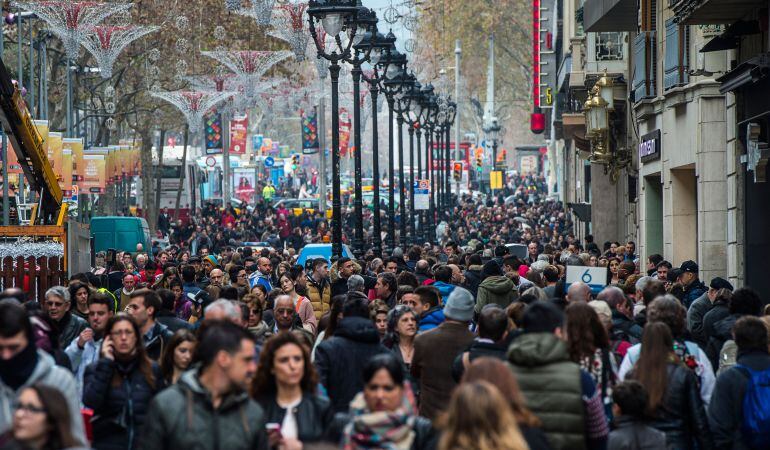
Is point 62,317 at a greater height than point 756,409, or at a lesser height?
greater

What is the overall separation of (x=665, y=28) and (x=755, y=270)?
6860 mm

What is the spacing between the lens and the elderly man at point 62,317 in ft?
39.5

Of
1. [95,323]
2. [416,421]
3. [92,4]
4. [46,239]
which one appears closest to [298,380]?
[416,421]

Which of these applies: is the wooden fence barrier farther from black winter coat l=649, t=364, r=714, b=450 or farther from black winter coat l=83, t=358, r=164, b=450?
black winter coat l=649, t=364, r=714, b=450

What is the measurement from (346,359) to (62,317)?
10.7 ft

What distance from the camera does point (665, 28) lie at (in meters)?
26.2

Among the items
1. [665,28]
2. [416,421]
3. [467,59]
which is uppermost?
[467,59]

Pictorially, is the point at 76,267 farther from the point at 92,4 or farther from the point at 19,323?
the point at 19,323

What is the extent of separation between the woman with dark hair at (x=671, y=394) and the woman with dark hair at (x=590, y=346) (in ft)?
0.54

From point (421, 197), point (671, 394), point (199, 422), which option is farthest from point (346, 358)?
point (421, 197)

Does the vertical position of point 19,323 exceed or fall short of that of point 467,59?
it falls short

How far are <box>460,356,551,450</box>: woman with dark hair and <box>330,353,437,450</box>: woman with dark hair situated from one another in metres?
0.33

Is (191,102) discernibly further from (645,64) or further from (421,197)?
(645,64)

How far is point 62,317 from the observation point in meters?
12.2
